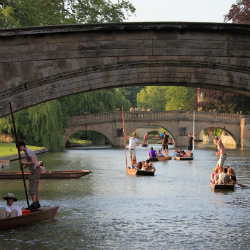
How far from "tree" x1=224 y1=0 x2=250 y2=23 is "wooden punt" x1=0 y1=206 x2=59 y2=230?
32098mm

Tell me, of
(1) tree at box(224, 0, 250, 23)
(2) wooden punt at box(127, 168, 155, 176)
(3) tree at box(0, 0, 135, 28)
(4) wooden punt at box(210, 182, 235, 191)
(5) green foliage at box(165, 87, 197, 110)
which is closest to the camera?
(4) wooden punt at box(210, 182, 235, 191)

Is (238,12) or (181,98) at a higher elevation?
(238,12)

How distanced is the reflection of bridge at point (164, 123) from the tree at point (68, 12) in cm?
1494

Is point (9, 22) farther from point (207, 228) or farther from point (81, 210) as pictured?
point (207, 228)

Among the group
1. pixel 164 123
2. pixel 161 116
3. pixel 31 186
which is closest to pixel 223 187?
pixel 31 186

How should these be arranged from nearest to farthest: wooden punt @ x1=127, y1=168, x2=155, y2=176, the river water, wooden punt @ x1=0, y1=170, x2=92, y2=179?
the river water → wooden punt @ x1=0, y1=170, x2=92, y2=179 → wooden punt @ x1=127, y1=168, x2=155, y2=176

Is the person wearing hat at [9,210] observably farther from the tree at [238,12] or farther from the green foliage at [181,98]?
the green foliage at [181,98]

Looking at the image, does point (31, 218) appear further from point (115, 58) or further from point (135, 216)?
point (115, 58)

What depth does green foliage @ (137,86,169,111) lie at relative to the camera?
69.5 meters

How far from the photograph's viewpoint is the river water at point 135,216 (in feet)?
25.2

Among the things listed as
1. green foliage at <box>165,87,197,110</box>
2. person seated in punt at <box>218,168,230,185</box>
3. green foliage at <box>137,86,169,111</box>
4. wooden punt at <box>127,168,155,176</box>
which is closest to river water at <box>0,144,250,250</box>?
person seated in punt at <box>218,168,230,185</box>

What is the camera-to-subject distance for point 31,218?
8.92 metres

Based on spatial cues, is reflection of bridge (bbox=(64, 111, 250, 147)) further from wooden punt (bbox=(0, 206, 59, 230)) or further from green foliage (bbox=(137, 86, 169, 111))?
wooden punt (bbox=(0, 206, 59, 230))

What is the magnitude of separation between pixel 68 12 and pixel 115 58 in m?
18.2
